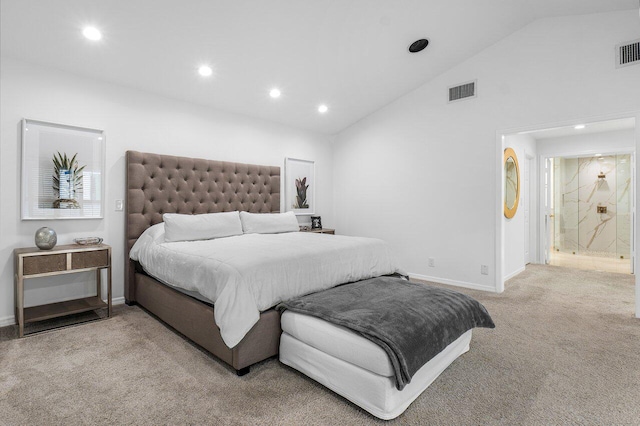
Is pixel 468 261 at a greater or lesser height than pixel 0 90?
lesser

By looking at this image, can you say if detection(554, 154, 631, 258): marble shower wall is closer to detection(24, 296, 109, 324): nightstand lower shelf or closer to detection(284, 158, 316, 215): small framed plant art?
detection(284, 158, 316, 215): small framed plant art

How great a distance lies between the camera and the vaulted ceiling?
2.77 m

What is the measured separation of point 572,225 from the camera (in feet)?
24.6

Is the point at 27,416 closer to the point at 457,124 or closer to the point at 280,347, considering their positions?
the point at 280,347

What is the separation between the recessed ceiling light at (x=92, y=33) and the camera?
9.22 ft

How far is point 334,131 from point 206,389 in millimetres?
4731

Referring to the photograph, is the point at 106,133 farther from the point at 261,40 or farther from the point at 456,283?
the point at 456,283

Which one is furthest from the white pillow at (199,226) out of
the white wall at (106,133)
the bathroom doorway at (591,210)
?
the bathroom doorway at (591,210)

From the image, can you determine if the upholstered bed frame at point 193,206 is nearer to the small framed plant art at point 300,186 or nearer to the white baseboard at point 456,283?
the small framed plant art at point 300,186

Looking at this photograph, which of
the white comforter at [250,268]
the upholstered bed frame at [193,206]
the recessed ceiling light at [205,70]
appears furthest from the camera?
the recessed ceiling light at [205,70]

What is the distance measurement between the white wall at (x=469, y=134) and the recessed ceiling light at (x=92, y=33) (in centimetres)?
372

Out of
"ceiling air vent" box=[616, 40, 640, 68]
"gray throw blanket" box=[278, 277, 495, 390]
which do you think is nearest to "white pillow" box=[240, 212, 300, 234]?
"gray throw blanket" box=[278, 277, 495, 390]

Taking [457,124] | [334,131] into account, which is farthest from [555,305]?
[334,131]

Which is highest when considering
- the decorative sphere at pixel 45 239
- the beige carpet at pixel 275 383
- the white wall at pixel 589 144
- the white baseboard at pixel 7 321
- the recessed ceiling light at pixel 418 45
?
the recessed ceiling light at pixel 418 45
